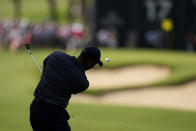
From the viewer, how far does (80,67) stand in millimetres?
7348

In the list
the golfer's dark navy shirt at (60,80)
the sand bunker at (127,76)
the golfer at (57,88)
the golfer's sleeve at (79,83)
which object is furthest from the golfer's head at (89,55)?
the sand bunker at (127,76)

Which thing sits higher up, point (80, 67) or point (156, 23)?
point (80, 67)

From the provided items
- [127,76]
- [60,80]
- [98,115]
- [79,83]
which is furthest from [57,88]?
[127,76]

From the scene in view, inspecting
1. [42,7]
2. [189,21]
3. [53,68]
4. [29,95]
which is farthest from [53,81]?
[42,7]

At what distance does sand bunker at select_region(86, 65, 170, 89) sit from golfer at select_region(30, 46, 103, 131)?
13.7 m

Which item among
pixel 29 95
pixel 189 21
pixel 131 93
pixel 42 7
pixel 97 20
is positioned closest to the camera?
pixel 29 95

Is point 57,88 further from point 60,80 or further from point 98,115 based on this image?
point 98,115

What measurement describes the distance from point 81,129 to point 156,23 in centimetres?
1837

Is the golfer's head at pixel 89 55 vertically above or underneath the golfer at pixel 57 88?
above

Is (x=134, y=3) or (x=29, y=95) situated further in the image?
(x=134, y=3)

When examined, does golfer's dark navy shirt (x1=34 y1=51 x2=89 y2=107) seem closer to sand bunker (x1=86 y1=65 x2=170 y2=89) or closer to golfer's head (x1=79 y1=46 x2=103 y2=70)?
golfer's head (x1=79 y1=46 x2=103 y2=70)

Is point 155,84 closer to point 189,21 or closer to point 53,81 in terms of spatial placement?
point 189,21

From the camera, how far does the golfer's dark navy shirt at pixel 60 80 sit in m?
7.18

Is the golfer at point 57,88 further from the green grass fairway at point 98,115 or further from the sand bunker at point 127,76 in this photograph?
the sand bunker at point 127,76
